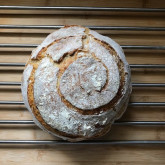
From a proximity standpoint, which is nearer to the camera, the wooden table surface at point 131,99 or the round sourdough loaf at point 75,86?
the round sourdough loaf at point 75,86

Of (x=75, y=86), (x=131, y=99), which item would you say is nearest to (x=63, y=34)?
(x=75, y=86)

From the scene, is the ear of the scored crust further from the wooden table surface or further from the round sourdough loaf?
the wooden table surface

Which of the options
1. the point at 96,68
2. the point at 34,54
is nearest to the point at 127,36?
the point at 96,68

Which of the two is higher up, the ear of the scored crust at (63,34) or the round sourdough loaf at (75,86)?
the ear of the scored crust at (63,34)

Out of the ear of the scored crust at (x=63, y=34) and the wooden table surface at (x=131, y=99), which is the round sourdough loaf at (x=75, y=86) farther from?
the wooden table surface at (x=131, y=99)

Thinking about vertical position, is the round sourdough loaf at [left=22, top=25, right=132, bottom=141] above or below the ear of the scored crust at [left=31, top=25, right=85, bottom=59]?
below

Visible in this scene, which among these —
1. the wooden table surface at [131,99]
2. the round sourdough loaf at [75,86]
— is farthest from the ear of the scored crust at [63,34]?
the wooden table surface at [131,99]

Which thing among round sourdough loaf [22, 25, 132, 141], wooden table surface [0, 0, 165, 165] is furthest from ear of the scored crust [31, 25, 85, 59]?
wooden table surface [0, 0, 165, 165]
